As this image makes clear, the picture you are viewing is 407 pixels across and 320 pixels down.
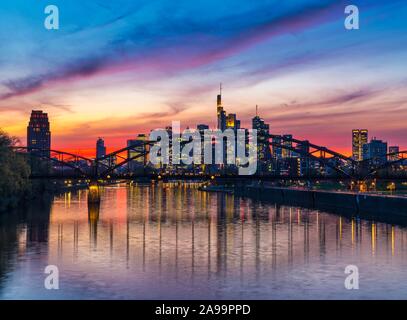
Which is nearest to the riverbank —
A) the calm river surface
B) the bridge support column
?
the calm river surface

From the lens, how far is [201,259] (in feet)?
163

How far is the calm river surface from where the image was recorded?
3659cm

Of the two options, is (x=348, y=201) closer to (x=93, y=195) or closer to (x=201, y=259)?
(x=93, y=195)

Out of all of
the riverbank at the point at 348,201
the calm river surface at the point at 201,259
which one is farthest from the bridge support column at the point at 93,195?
the calm river surface at the point at 201,259

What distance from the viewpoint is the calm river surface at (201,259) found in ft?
120

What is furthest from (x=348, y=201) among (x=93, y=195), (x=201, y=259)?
(x=201, y=259)

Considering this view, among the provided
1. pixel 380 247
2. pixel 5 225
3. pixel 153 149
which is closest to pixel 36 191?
pixel 153 149

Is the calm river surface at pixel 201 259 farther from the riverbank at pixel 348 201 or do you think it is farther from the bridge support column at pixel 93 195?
the bridge support column at pixel 93 195

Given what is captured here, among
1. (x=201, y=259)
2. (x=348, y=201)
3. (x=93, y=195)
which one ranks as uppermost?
(x=93, y=195)

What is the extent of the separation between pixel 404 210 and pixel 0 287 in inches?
2537

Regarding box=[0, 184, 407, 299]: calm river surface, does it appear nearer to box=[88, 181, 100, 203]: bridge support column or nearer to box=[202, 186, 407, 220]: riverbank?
box=[202, 186, 407, 220]: riverbank

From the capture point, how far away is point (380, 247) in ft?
185

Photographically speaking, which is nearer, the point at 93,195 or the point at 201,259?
the point at 201,259
